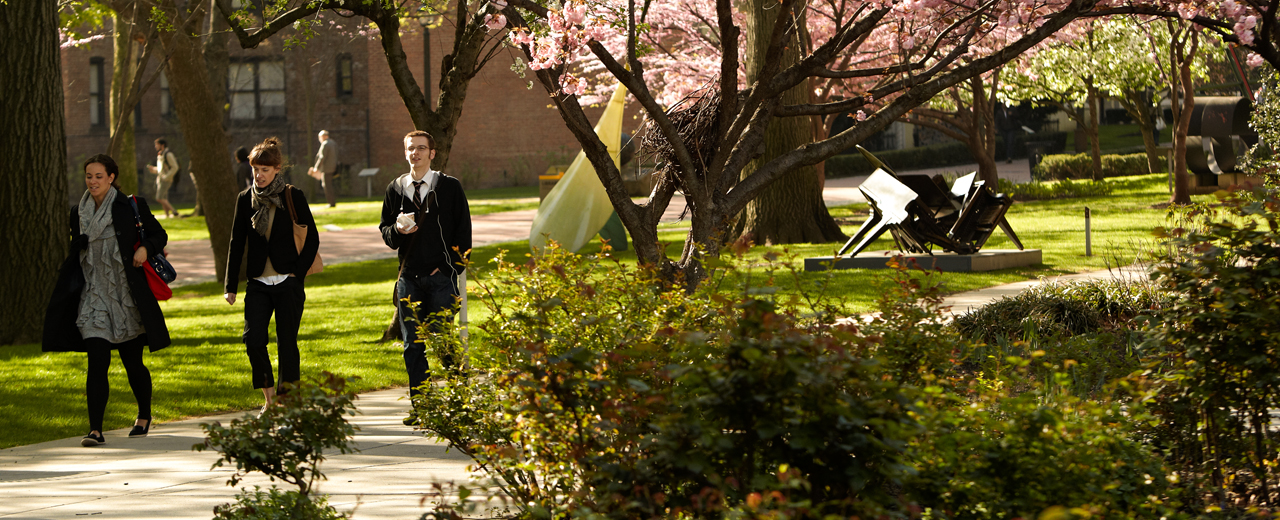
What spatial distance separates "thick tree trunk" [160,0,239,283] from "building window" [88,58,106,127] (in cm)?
3204

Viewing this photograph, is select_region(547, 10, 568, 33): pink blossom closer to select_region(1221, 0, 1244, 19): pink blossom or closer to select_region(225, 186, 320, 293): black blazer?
select_region(225, 186, 320, 293): black blazer

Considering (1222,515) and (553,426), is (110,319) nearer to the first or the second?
(553,426)

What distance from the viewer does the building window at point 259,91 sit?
44.1 metres

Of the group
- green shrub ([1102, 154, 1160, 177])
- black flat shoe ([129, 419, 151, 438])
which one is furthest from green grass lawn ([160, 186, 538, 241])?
black flat shoe ([129, 419, 151, 438])

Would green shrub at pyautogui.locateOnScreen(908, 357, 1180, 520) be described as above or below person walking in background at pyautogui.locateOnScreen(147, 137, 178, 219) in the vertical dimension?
below

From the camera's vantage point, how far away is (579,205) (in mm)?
17172

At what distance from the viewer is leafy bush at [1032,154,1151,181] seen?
32.7 metres

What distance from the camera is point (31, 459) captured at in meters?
6.32

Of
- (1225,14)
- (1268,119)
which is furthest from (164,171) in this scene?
(1225,14)

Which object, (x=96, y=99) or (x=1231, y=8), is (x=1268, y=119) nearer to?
(x=1231, y=8)

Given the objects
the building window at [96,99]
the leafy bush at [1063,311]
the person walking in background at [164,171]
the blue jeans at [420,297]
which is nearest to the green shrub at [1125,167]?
the person walking in background at [164,171]

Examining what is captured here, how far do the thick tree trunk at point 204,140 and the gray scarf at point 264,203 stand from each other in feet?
30.7

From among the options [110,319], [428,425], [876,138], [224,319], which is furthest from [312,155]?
[428,425]

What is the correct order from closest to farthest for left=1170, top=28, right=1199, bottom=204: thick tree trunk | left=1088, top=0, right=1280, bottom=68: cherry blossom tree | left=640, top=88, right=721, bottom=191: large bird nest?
left=640, top=88, right=721, bottom=191: large bird nest → left=1088, top=0, right=1280, bottom=68: cherry blossom tree → left=1170, top=28, right=1199, bottom=204: thick tree trunk
